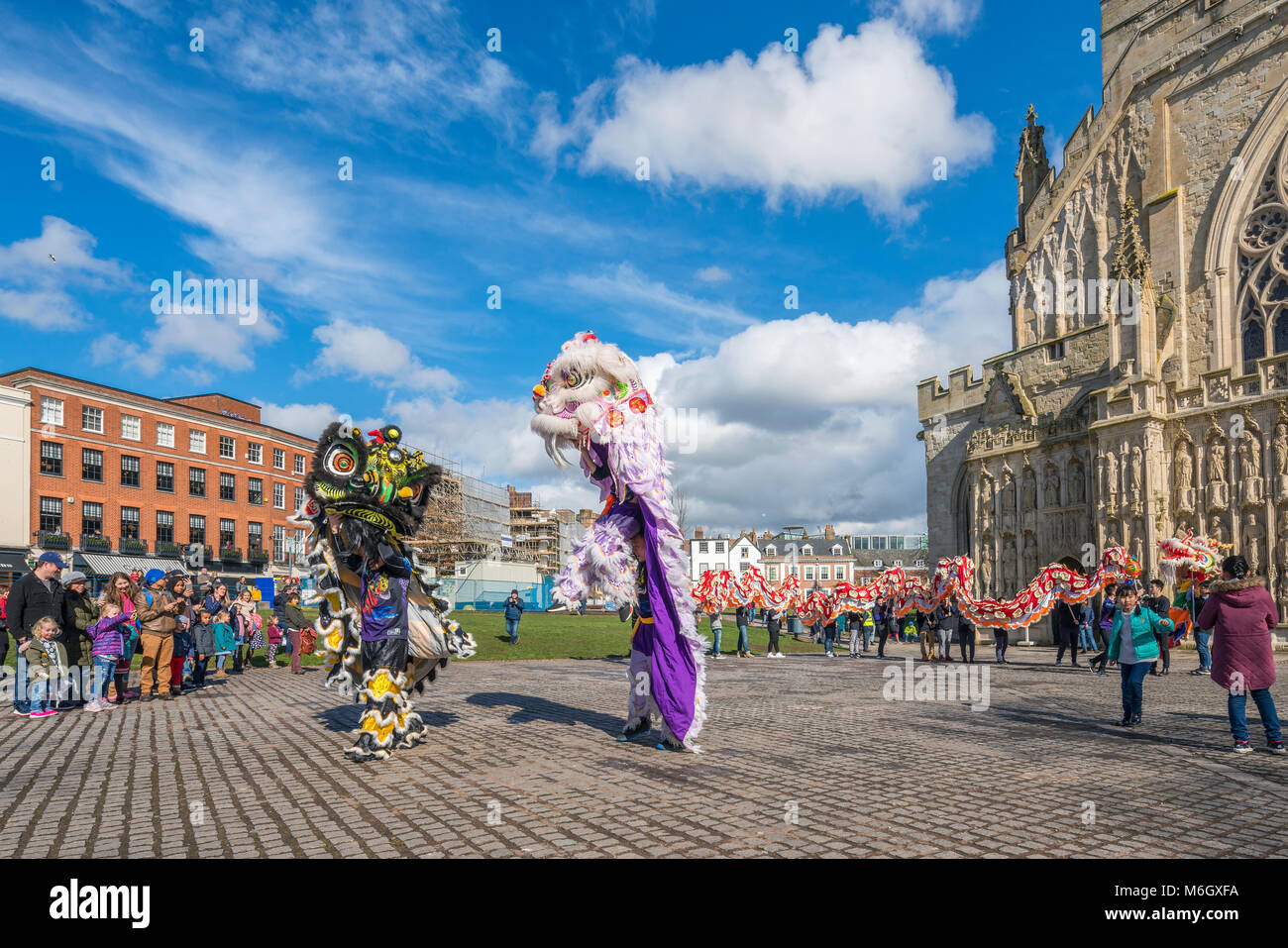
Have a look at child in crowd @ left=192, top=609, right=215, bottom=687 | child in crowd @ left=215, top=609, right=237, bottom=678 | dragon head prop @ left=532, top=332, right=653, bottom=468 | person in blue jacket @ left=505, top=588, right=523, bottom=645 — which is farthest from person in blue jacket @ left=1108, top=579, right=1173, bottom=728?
person in blue jacket @ left=505, top=588, right=523, bottom=645

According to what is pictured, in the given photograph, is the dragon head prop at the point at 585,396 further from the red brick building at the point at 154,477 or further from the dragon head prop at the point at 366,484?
the red brick building at the point at 154,477

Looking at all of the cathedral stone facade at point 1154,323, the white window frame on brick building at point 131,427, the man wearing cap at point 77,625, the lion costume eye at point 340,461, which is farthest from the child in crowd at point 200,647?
the white window frame on brick building at point 131,427

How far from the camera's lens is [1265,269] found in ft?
77.6

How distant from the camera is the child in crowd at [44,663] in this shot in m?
10.3

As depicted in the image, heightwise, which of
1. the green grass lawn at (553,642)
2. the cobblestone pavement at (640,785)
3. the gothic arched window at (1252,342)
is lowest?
the green grass lawn at (553,642)

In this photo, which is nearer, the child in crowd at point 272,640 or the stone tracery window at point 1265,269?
the child in crowd at point 272,640

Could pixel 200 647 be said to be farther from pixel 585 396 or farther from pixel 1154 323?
pixel 1154 323

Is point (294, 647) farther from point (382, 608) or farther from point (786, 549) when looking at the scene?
point (786, 549)

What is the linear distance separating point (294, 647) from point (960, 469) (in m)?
25.8

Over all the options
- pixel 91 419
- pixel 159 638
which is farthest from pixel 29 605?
pixel 91 419

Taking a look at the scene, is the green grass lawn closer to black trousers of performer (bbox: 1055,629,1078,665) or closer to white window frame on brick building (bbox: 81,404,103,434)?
black trousers of performer (bbox: 1055,629,1078,665)

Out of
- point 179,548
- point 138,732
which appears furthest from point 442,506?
point 138,732

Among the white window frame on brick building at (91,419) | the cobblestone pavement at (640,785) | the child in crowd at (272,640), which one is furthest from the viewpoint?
the white window frame on brick building at (91,419)

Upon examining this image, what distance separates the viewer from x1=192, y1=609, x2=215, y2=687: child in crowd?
45.5ft
